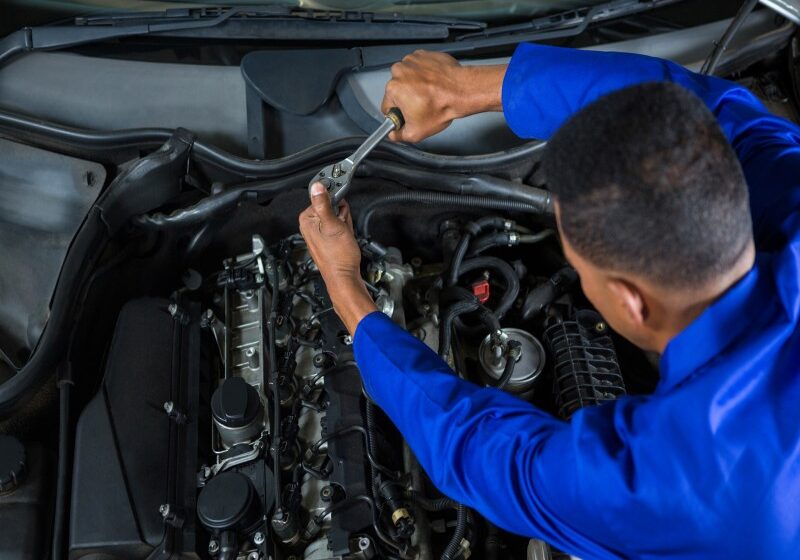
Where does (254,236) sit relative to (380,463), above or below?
above

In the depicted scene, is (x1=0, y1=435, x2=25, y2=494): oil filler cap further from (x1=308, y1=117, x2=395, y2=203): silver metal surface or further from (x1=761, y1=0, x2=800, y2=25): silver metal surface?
(x1=761, y1=0, x2=800, y2=25): silver metal surface

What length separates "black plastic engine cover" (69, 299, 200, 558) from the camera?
1.41 metres

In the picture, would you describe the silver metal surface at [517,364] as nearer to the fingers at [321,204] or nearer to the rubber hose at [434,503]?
the rubber hose at [434,503]

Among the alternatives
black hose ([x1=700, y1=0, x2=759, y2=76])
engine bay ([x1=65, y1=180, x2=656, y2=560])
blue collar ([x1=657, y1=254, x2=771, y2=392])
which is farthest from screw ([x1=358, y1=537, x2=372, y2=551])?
black hose ([x1=700, y1=0, x2=759, y2=76])

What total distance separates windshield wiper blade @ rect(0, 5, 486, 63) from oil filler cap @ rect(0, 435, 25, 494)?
99 cm

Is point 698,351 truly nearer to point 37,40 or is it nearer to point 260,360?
point 260,360

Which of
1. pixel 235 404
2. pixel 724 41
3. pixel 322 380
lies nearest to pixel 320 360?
pixel 322 380

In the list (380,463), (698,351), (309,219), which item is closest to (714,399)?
(698,351)

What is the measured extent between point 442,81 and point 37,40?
1.05 metres

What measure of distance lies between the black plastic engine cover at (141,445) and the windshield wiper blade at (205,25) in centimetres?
69

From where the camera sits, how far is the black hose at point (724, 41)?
1.89 m

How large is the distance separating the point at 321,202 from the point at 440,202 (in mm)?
379

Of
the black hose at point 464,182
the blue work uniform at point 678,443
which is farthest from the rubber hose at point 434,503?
the black hose at point 464,182

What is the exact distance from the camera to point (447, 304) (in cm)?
172
